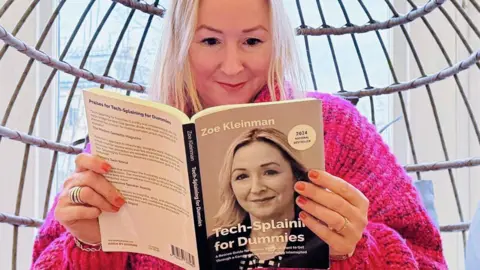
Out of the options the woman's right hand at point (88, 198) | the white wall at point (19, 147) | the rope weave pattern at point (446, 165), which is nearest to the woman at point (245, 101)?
the woman's right hand at point (88, 198)

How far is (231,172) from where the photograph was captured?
0.74 metres

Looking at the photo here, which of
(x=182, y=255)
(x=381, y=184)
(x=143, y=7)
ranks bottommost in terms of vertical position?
(x=182, y=255)

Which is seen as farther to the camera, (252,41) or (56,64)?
(56,64)

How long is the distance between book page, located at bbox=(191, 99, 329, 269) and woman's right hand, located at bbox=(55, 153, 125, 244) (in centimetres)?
14

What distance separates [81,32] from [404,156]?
986mm

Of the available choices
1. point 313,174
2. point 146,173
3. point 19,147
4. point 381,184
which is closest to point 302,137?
point 313,174

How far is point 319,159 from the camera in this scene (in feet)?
2.38

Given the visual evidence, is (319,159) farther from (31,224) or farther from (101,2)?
(101,2)

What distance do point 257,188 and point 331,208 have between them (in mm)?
89

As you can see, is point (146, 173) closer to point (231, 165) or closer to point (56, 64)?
point (231, 165)

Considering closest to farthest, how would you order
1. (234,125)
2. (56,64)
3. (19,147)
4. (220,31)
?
(234,125)
(220,31)
(56,64)
(19,147)

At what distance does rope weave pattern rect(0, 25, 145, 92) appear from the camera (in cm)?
112

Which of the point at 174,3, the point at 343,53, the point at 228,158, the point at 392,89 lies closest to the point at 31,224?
the point at 174,3

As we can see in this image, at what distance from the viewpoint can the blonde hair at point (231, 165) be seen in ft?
2.36
